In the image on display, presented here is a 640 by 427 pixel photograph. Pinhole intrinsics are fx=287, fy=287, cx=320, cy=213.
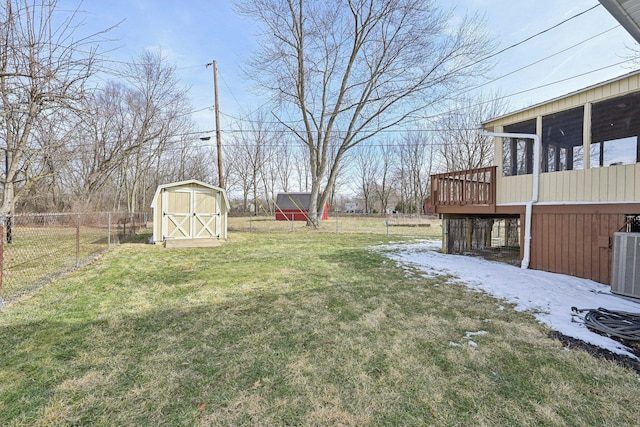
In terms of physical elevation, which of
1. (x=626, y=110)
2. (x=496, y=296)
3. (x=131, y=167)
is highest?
(x=131, y=167)

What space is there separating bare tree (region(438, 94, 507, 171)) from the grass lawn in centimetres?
2119

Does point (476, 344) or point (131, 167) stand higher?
point (131, 167)

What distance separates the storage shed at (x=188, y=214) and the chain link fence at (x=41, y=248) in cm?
143

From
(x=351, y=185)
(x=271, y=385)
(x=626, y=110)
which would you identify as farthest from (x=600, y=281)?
(x=351, y=185)

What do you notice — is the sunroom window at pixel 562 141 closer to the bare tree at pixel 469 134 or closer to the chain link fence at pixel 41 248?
the chain link fence at pixel 41 248

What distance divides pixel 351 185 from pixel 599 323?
40.8 m

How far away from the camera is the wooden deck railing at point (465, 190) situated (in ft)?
22.7

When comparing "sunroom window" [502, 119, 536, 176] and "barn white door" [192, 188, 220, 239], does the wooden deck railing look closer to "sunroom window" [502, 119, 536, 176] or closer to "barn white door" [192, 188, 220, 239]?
"sunroom window" [502, 119, 536, 176]

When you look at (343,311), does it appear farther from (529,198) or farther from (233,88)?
(233,88)

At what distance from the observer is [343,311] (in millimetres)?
3539

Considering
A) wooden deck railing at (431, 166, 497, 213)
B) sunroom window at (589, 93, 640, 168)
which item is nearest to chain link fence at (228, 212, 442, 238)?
wooden deck railing at (431, 166, 497, 213)

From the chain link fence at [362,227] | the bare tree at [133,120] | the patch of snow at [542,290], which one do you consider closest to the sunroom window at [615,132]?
the patch of snow at [542,290]

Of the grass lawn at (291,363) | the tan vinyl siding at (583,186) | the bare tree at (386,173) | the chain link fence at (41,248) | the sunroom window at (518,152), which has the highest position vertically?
the bare tree at (386,173)

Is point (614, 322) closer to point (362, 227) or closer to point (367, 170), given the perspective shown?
point (362, 227)
